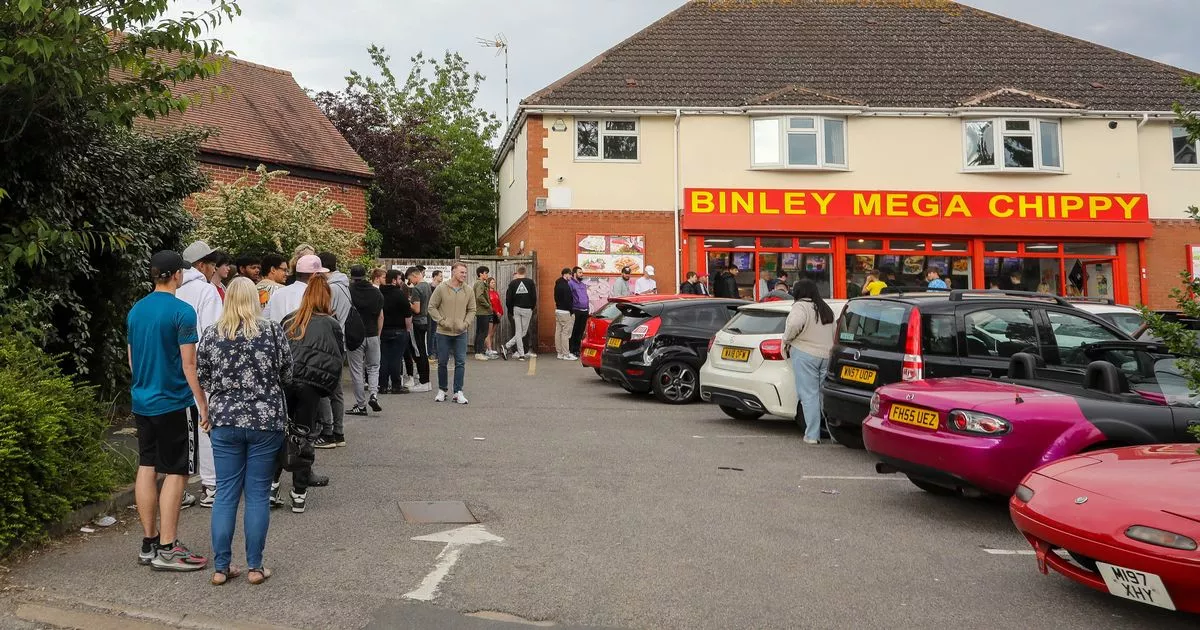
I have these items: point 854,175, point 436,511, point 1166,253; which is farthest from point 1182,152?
point 436,511

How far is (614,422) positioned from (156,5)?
6.73 metres

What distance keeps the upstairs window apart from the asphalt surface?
56.2ft

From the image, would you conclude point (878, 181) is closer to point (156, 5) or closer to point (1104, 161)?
point (1104, 161)

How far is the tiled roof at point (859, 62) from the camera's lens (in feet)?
80.7

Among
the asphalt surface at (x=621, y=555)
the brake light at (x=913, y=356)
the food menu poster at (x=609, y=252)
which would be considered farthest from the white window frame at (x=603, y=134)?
the brake light at (x=913, y=356)

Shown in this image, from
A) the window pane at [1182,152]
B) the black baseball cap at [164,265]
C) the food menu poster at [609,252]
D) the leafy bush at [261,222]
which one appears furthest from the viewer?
the window pane at [1182,152]

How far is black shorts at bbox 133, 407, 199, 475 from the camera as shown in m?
5.63

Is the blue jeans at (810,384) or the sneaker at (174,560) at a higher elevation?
the blue jeans at (810,384)

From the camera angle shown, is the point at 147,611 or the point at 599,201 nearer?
the point at 147,611

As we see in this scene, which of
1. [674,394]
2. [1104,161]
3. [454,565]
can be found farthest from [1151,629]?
[1104,161]

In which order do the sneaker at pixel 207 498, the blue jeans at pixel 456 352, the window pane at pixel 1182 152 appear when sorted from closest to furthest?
the sneaker at pixel 207 498 → the blue jeans at pixel 456 352 → the window pane at pixel 1182 152

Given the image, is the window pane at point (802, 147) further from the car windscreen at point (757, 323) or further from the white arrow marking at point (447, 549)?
the white arrow marking at point (447, 549)

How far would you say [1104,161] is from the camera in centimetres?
2470

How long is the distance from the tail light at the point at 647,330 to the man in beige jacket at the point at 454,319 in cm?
248
